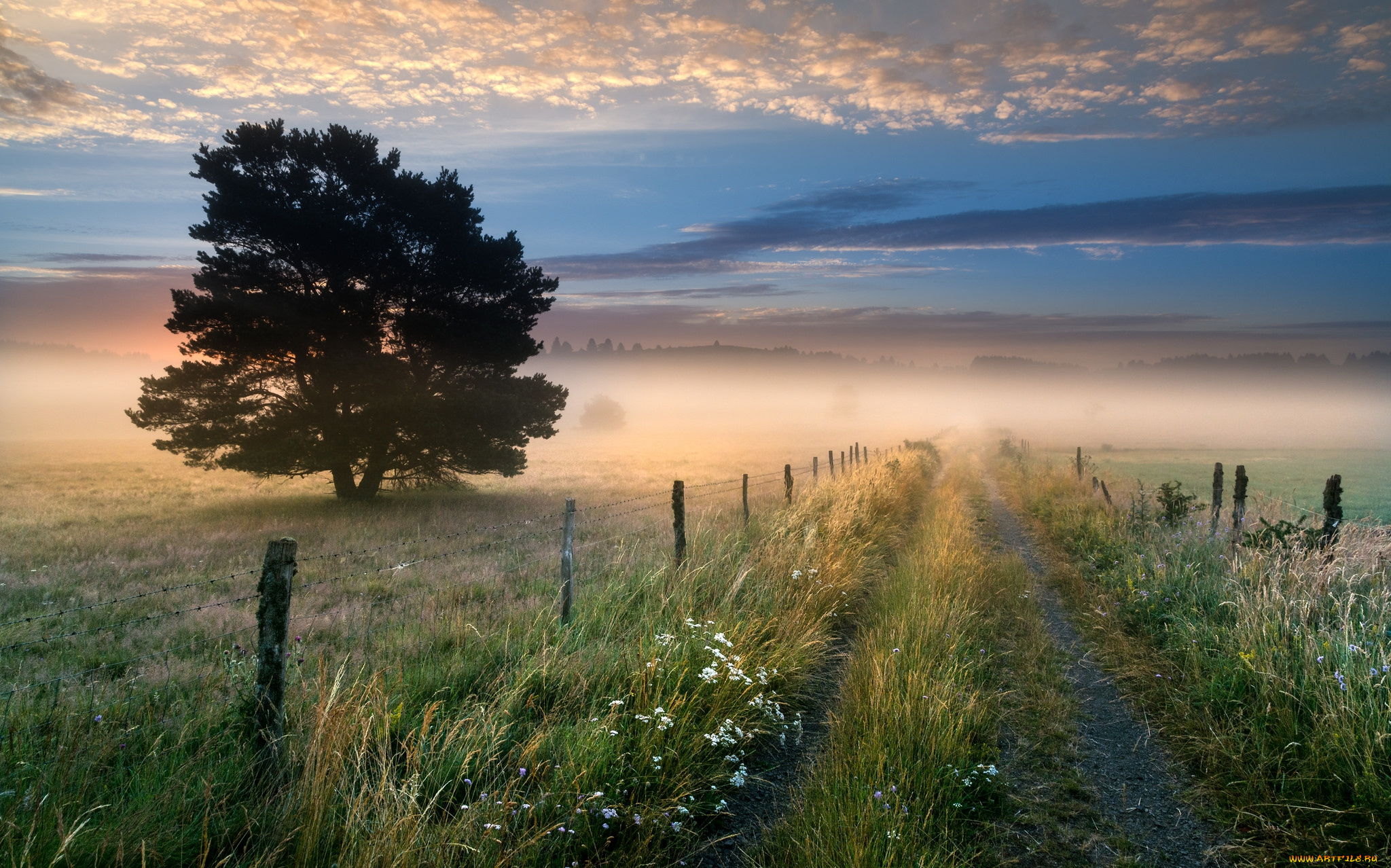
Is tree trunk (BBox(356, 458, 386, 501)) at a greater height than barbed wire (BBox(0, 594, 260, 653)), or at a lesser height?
lesser

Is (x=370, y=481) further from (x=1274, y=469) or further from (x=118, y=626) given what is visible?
(x=1274, y=469)

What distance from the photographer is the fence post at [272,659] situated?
12.6ft

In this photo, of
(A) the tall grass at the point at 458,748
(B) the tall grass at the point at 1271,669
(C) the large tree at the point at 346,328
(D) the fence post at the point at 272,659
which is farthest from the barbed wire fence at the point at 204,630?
(C) the large tree at the point at 346,328

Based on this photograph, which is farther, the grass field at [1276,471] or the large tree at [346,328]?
the grass field at [1276,471]

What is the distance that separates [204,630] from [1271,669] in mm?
11259

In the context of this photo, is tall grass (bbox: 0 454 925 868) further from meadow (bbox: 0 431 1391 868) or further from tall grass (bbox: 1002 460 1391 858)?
tall grass (bbox: 1002 460 1391 858)

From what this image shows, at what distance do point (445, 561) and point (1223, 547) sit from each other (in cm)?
1258

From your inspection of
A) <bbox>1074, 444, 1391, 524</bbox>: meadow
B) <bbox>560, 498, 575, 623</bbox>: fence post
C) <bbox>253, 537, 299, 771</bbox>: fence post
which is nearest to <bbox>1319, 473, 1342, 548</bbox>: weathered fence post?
<bbox>560, 498, 575, 623</bbox>: fence post

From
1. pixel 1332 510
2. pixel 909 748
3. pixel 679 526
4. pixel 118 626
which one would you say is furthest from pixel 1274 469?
pixel 118 626

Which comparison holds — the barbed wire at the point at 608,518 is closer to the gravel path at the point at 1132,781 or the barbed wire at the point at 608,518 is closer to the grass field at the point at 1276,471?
the gravel path at the point at 1132,781

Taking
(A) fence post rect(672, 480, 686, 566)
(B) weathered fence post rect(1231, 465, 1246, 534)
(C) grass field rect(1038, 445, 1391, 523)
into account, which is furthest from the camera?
(C) grass field rect(1038, 445, 1391, 523)

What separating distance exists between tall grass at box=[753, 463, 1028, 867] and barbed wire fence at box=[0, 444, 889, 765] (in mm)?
3238

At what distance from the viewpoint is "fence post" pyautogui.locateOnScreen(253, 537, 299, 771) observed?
3.85 metres

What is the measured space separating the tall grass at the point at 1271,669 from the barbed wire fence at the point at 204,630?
5.66 m
